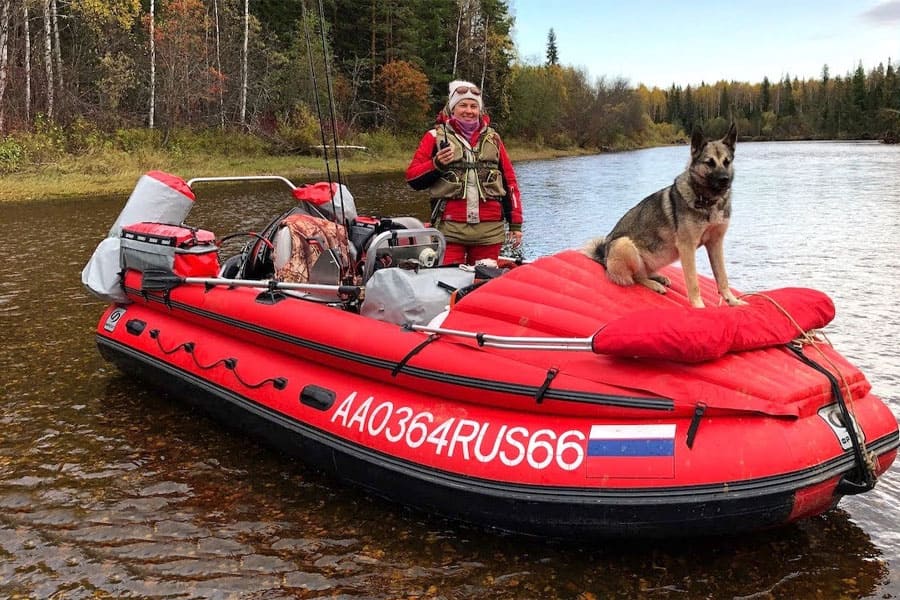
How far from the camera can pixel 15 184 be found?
18.8m

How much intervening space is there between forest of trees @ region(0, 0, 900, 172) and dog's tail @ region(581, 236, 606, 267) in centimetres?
90

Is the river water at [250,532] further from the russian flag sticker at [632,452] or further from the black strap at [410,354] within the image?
the black strap at [410,354]

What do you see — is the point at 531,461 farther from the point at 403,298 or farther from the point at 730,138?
the point at 730,138

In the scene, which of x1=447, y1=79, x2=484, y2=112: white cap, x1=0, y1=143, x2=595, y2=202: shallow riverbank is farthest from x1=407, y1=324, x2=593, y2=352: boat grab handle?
x1=0, y1=143, x2=595, y2=202: shallow riverbank

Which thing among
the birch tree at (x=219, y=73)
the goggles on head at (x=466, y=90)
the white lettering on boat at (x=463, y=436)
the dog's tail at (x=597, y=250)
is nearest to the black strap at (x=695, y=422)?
the white lettering on boat at (x=463, y=436)

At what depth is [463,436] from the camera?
3.67 meters

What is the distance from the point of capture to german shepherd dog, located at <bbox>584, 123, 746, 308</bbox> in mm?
3758

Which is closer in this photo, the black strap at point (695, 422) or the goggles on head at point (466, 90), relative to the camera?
the black strap at point (695, 422)

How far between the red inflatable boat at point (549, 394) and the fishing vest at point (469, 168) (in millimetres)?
636

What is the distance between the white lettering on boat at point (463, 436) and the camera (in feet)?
11.2

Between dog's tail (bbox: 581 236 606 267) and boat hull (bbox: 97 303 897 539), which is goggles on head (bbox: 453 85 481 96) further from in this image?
boat hull (bbox: 97 303 897 539)

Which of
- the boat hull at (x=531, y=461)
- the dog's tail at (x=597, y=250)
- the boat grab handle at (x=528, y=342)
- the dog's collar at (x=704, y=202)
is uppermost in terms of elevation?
the dog's collar at (x=704, y=202)

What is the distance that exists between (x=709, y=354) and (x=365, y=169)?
2849cm

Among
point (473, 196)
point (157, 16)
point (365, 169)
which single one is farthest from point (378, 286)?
point (157, 16)
